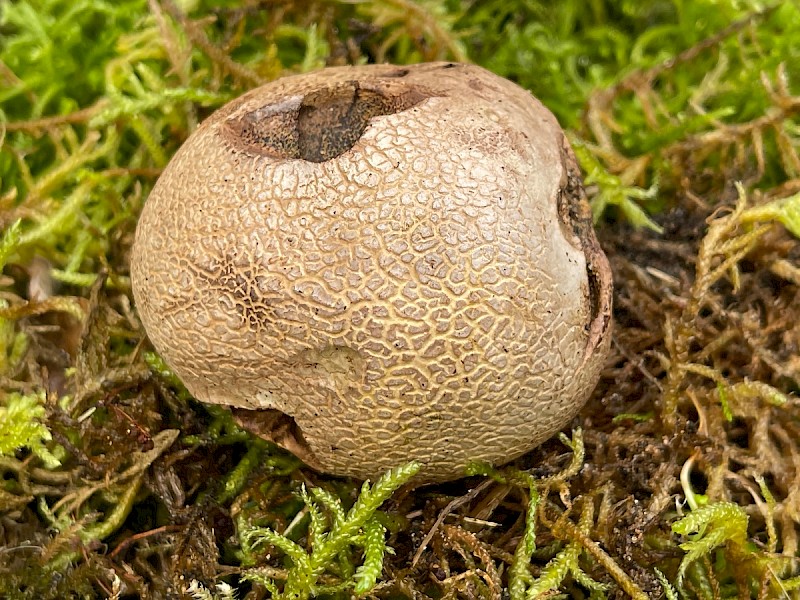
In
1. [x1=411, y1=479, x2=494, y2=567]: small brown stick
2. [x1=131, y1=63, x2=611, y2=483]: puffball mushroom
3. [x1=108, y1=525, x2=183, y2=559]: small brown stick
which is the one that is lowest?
[x1=411, y1=479, x2=494, y2=567]: small brown stick

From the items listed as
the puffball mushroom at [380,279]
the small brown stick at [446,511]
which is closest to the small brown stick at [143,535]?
the puffball mushroom at [380,279]

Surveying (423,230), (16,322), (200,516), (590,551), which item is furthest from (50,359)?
(590,551)

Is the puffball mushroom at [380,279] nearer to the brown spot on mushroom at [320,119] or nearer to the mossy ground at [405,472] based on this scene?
the brown spot on mushroom at [320,119]

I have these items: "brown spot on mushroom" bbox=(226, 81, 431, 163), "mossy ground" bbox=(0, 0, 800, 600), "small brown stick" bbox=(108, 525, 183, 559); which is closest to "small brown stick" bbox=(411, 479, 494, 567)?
"mossy ground" bbox=(0, 0, 800, 600)

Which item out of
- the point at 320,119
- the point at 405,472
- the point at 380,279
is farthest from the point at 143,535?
the point at 320,119

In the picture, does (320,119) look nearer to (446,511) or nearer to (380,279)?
(380,279)

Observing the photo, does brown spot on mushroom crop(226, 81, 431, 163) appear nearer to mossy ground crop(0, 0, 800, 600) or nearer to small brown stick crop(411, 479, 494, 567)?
mossy ground crop(0, 0, 800, 600)
